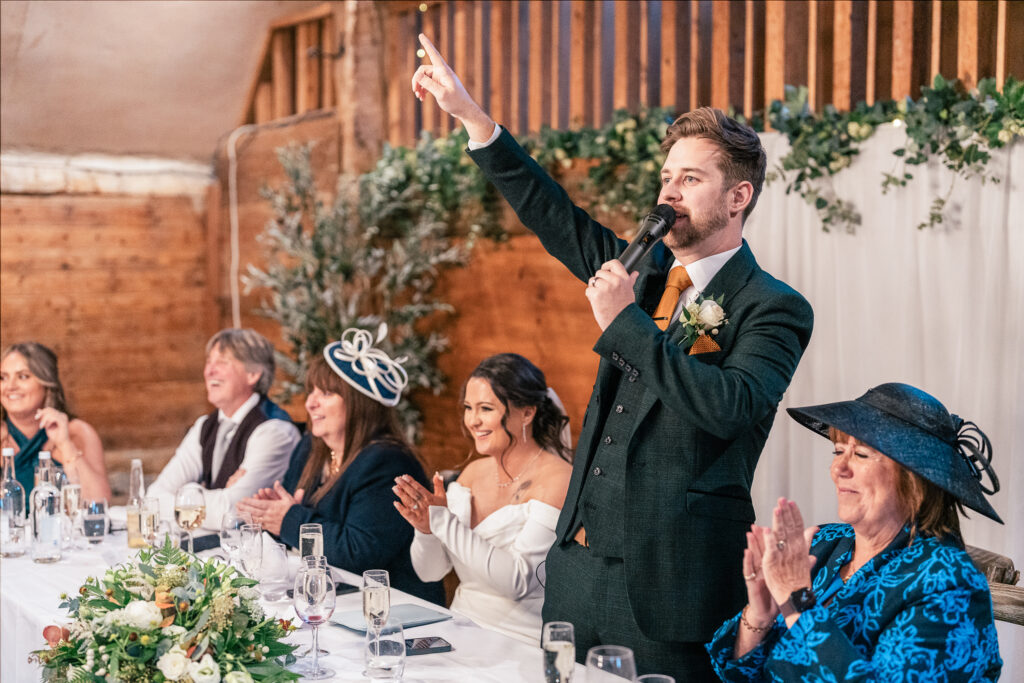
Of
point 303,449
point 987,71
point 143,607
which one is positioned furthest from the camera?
point 987,71

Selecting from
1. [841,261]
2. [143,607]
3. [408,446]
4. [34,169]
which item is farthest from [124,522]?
[34,169]

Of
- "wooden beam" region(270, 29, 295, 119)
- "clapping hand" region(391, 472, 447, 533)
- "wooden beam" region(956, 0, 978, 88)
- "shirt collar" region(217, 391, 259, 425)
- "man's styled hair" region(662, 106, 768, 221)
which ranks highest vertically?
"wooden beam" region(270, 29, 295, 119)

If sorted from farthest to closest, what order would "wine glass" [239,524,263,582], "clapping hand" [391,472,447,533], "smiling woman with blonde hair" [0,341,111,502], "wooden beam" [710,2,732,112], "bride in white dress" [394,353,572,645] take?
"wooden beam" [710,2,732,112], "smiling woman with blonde hair" [0,341,111,502], "bride in white dress" [394,353,572,645], "clapping hand" [391,472,447,533], "wine glass" [239,524,263,582]

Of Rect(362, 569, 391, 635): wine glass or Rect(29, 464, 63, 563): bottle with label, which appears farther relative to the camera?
Rect(29, 464, 63, 563): bottle with label

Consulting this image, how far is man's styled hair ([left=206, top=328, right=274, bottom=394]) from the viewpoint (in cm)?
424

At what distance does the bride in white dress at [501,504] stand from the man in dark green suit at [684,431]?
24.9 inches

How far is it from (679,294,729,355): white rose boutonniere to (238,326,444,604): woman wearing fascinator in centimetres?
→ 140

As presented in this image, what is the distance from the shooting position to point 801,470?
14.8ft

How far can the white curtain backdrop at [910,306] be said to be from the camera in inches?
154

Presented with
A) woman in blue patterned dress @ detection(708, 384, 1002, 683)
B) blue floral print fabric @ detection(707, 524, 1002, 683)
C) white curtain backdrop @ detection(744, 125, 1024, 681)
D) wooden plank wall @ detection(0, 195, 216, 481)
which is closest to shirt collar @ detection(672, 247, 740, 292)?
woman in blue patterned dress @ detection(708, 384, 1002, 683)

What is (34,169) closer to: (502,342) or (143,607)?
(502,342)

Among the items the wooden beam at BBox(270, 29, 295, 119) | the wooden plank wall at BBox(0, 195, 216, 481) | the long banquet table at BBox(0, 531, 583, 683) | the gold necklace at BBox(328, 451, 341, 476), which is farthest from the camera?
the wooden beam at BBox(270, 29, 295, 119)

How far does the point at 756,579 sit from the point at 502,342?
12.4 feet

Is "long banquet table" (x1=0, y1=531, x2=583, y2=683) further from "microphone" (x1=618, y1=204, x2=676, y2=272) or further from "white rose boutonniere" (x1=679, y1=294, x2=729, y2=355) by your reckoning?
"microphone" (x1=618, y1=204, x2=676, y2=272)
